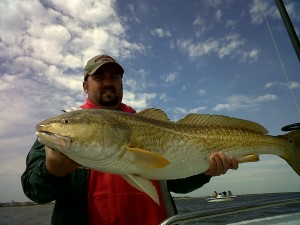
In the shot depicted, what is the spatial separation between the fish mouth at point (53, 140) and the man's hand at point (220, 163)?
6.11ft

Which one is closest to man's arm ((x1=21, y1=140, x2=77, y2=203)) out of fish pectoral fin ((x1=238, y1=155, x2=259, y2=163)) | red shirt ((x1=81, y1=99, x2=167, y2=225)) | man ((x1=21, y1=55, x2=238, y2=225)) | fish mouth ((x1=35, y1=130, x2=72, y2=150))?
man ((x1=21, y1=55, x2=238, y2=225))

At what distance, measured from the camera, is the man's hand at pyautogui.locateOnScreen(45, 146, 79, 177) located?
9.88 feet

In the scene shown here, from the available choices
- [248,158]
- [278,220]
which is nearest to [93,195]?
[248,158]

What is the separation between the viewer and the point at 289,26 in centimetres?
636

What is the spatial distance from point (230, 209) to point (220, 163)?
582 mm

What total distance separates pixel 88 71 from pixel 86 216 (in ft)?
7.39

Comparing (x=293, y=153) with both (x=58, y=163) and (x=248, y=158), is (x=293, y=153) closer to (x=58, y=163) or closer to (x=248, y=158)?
(x=248, y=158)

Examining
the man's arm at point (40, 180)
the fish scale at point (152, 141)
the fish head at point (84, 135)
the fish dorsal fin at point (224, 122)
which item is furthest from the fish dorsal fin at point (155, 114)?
the man's arm at point (40, 180)

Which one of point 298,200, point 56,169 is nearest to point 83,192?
point 56,169

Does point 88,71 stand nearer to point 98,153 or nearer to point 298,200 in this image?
point 98,153

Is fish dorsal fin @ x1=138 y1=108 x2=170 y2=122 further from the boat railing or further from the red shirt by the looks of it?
the boat railing

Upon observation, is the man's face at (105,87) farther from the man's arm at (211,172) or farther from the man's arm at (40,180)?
the man's arm at (211,172)

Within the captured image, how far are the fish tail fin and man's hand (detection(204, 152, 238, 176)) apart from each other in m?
0.91

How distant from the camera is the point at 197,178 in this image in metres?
4.52
